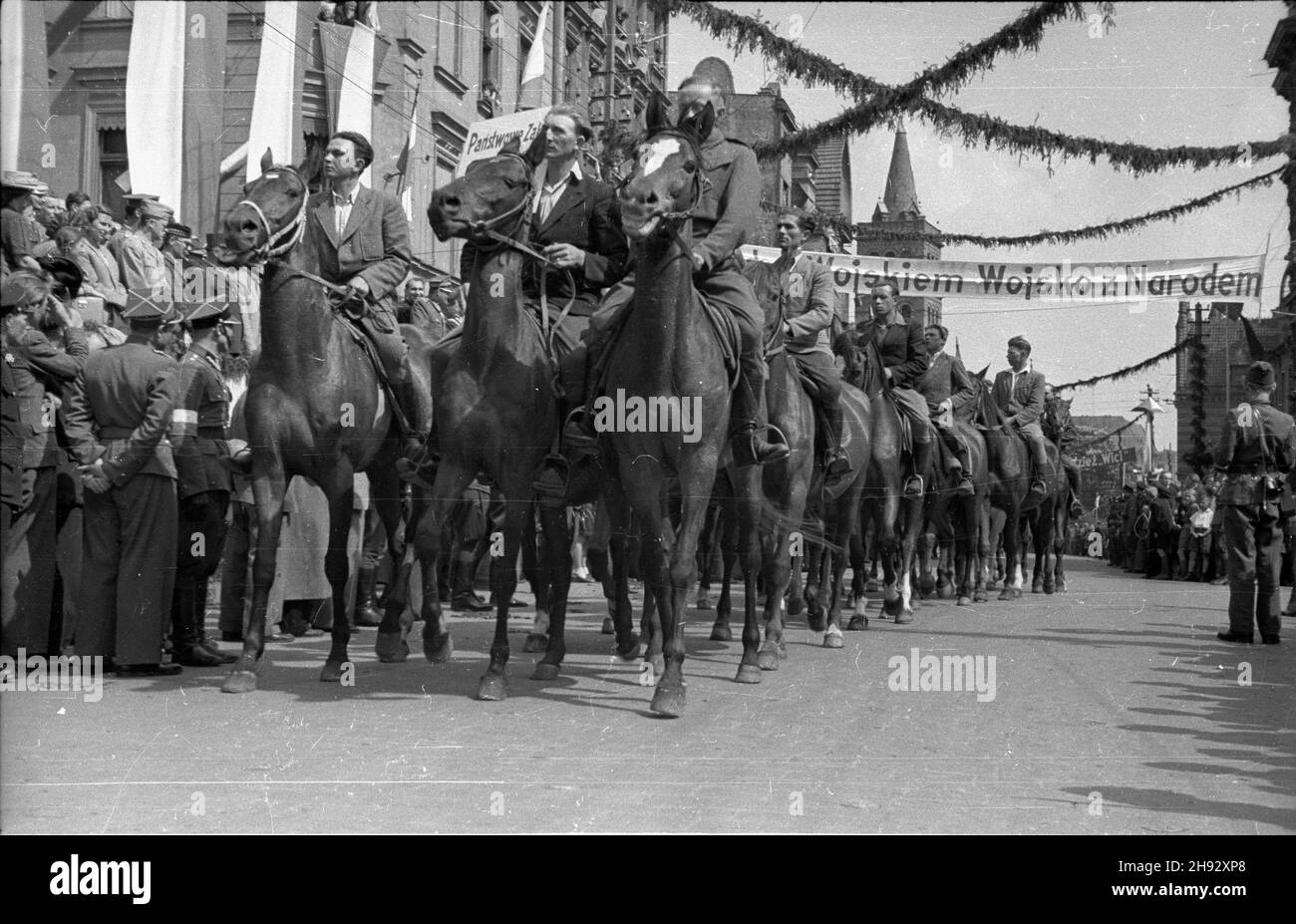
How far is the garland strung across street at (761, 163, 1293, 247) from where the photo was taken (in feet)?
38.1

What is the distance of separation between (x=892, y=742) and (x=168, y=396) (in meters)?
5.70

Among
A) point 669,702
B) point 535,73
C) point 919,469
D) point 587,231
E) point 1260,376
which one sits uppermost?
point 535,73

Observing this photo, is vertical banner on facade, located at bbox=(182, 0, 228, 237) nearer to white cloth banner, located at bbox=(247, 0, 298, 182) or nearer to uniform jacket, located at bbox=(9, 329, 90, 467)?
white cloth banner, located at bbox=(247, 0, 298, 182)

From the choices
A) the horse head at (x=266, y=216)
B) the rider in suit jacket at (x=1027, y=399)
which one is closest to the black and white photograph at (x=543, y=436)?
the horse head at (x=266, y=216)

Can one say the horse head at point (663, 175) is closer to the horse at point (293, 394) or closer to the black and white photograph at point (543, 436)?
the black and white photograph at point (543, 436)

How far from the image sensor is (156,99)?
22.7 ft

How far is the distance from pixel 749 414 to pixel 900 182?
3.70 metres

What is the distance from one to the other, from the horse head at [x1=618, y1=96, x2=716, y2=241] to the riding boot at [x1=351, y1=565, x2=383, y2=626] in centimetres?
691

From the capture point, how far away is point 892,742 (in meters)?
8.23

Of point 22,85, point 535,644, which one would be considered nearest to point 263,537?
point 535,644

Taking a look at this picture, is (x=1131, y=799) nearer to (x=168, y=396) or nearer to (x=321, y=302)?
(x=321, y=302)

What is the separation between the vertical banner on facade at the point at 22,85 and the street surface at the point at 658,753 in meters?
2.50

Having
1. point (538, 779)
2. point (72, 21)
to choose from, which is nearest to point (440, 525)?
point (538, 779)

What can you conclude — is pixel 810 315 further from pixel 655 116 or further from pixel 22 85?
pixel 22 85
